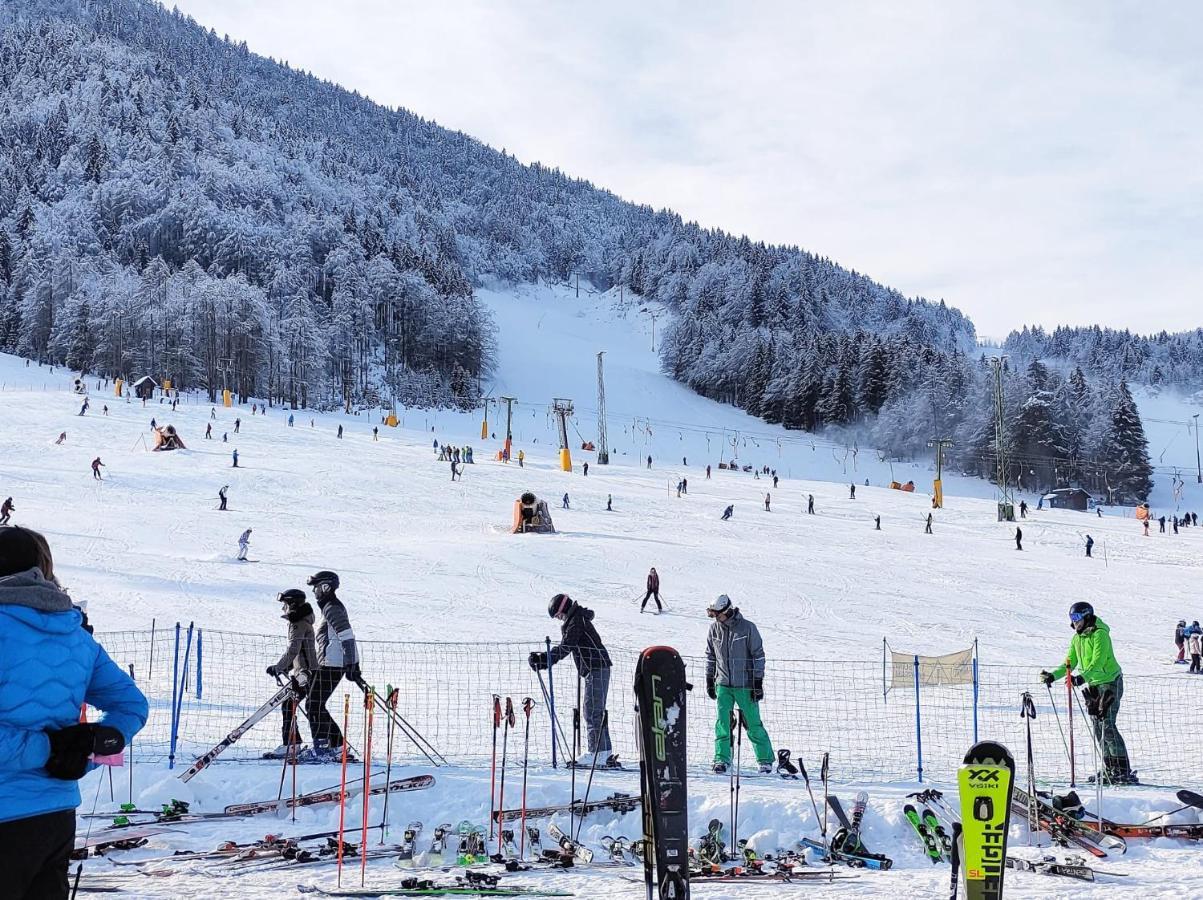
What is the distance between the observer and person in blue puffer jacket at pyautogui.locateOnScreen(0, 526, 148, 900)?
8.75 feet

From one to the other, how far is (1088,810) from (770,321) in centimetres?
15202

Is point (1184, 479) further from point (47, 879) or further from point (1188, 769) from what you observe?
point (47, 879)

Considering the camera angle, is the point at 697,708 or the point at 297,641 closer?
the point at 297,641

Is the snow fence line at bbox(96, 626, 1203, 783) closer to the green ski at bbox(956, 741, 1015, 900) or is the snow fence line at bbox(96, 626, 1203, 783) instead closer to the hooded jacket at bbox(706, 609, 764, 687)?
the hooded jacket at bbox(706, 609, 764, 687)

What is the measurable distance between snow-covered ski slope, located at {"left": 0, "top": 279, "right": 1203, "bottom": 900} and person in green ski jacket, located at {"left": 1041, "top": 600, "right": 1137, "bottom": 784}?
0.77 meters

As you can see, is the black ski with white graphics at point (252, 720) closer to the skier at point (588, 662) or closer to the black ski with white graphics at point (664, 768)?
the skier at point (588, 662)

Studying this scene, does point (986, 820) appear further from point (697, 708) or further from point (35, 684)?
point (697, 708)

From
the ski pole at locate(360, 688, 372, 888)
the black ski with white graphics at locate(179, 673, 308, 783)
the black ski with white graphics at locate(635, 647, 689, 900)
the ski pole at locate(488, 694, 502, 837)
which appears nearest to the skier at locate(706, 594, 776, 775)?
the ski pole at locate(488, 694, 502, 837)

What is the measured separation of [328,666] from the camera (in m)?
7.58

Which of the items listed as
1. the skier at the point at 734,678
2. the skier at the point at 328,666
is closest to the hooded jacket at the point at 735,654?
the skier at the point at 734,678

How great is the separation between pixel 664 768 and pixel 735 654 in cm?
357

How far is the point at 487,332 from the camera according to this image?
120625mm

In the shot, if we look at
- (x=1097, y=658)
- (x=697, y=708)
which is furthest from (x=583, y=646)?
(x=1097, y=658)

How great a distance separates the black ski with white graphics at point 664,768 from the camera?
4.27 m
